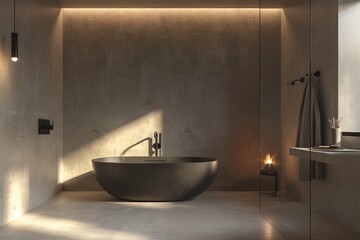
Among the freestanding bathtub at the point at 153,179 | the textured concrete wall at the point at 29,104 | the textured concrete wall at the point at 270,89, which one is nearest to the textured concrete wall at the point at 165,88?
the textured concrete wall at the point at 29,104

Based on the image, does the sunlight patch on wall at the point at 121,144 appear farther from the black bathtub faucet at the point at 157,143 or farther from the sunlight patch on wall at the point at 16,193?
the sunlight patch on wall at the point at 16,193

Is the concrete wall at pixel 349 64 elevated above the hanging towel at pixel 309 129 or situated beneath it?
elevated above

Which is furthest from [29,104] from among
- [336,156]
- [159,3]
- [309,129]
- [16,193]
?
[336,156]

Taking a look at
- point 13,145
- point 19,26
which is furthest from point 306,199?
point 19,26

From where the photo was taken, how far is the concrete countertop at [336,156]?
2.68 metres

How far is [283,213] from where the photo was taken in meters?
3.60

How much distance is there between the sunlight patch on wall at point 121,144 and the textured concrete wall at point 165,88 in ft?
0.04

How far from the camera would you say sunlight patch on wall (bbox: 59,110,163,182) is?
21.7 ft

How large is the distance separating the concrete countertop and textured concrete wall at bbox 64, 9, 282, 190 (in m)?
3.61

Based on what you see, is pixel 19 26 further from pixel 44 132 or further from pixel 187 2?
pixel 187 2

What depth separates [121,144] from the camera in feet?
21.7

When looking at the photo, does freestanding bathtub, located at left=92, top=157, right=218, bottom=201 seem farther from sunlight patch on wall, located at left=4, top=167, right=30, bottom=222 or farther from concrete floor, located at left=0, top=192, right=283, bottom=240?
sunlight patch on wall, located at left=4, top=167, right=30, bottom=222

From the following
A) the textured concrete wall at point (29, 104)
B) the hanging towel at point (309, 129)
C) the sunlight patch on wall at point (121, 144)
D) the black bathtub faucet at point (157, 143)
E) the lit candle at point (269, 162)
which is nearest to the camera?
the hanging towel at point (309, 129)

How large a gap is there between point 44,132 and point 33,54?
905mm
